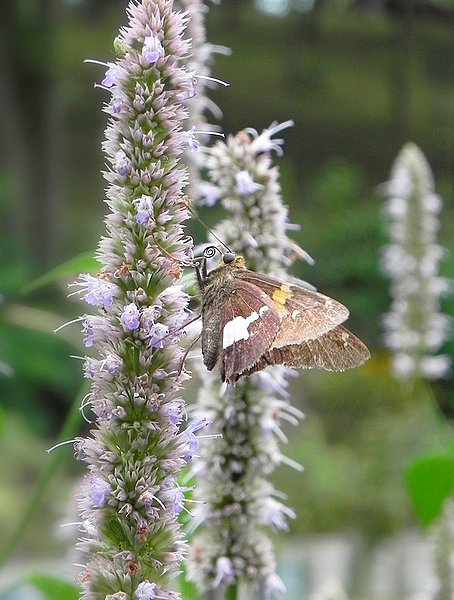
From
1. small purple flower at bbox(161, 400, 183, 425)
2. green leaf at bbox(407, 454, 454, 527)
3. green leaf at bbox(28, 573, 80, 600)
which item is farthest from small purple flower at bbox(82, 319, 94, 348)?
green leaf at bbox(407, 454, 454, 527)

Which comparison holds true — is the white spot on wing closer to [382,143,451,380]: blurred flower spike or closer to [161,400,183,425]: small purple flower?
[161,400,183,425]: small purple flower

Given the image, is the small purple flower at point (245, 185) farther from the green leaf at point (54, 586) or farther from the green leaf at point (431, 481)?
the green leaf at point (54, 586)

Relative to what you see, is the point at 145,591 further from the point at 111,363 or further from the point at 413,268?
the point at 413,268

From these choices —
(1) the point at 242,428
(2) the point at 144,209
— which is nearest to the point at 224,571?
(1) the point at 242,428

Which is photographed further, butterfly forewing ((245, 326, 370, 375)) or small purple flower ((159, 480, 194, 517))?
butterfly forewing ((245, 326, 370, 375))

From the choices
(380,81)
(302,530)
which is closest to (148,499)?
(302,530)

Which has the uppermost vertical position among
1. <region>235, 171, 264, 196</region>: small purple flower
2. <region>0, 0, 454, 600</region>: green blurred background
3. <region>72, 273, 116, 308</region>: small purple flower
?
<region>0, 0, 454, 600</region>: green blurred background

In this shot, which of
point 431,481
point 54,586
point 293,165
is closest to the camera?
point 54,586

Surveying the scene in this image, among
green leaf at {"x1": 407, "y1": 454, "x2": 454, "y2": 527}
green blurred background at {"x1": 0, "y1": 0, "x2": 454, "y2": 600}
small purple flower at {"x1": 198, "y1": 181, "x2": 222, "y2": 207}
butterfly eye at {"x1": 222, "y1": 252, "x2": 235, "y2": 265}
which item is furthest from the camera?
green blurred background at {"x1": 0, "y1": 0, "x2": 454, "y2": 600}
